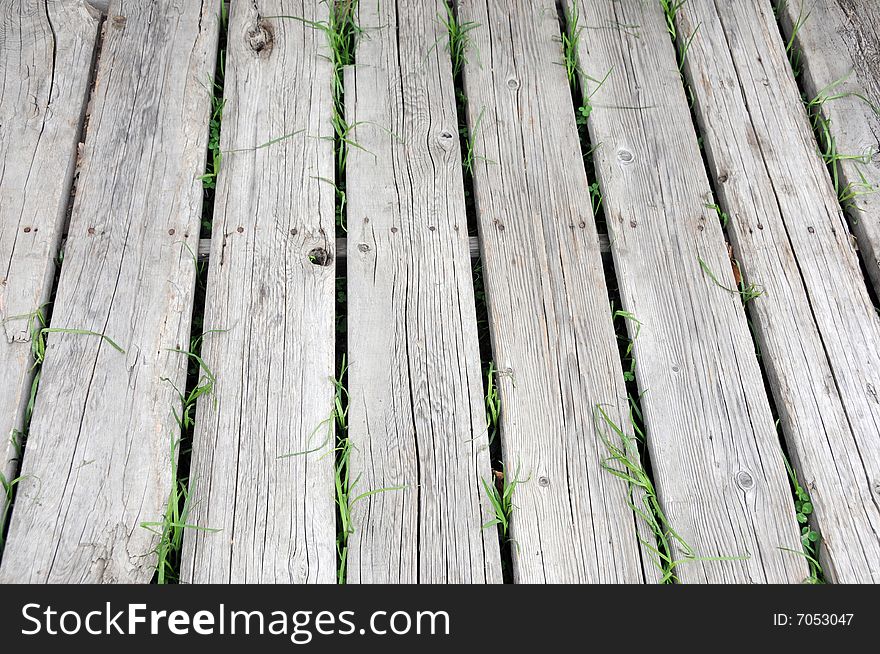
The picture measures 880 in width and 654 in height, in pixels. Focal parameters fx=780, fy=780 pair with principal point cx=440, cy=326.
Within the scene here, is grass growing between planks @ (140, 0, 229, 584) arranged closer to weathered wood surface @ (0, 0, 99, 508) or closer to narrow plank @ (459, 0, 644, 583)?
weathered wood surface @ (0, 0, 99, 508)

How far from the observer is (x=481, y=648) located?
1520 millimetres

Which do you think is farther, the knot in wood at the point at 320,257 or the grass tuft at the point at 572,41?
the grass tuft at the point at 572,41

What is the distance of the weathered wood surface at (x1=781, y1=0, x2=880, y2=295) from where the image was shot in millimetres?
2130

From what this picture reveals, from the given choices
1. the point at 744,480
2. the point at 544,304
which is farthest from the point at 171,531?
the point at 744,480

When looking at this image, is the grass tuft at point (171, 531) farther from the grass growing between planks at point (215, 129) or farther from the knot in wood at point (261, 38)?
the knot in wood at point (261, 38)

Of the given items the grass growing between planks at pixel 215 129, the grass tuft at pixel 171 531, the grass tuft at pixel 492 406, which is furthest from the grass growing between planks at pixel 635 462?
the grass growing between planks at pixel 215 129

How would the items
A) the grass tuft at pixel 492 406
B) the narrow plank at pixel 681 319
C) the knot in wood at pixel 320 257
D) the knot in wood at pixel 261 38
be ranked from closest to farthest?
the narrow plank at pixel 681 319 < the grass tuft at pixel 492 406 < the knot in wood at pixel 320 257 < the knot in wood at pixel 261 38

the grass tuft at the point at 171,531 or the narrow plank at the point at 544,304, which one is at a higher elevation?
the narrow plank at the point at 544,304

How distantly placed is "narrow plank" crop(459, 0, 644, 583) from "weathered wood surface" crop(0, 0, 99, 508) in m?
1.10

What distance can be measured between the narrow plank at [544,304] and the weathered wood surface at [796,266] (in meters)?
0.41

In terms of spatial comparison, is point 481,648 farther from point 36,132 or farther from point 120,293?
point 36,132

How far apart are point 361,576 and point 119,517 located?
1.70ft

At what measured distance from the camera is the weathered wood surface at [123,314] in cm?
160

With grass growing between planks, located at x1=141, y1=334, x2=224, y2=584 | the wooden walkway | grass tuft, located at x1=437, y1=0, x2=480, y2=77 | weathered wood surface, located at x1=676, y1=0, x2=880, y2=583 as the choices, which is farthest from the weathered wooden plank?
grass tuft, located at x1=437, y1=0, x2=480, y2=77
